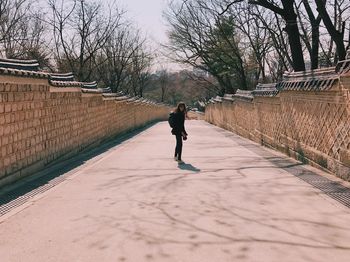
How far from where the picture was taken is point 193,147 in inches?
595

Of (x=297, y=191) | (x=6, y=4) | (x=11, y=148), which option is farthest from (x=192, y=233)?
(x=6, y=4)

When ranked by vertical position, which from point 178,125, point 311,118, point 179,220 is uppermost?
point 311,118

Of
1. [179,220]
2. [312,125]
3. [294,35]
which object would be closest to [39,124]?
[179,220]

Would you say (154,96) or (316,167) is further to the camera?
(154,96)

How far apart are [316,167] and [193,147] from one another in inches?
228

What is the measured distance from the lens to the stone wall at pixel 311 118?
8383 mm

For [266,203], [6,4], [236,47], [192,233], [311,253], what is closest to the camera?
[311,253]

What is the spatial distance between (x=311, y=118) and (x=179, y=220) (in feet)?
18.9

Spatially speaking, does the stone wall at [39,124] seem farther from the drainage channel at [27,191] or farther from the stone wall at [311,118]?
the stone wall at [311,118]

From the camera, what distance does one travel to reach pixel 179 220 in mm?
5637

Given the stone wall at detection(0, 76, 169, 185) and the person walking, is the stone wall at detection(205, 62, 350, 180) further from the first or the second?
the stone wall at detection(0, 76, 169, 185)

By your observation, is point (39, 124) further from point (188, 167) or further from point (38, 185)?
point (188, 167)

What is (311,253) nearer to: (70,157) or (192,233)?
(192,233)

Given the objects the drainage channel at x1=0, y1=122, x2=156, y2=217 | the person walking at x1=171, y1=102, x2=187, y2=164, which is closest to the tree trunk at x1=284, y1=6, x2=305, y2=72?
the person walking at x1=171, y1=102, x2=187, y2=164
